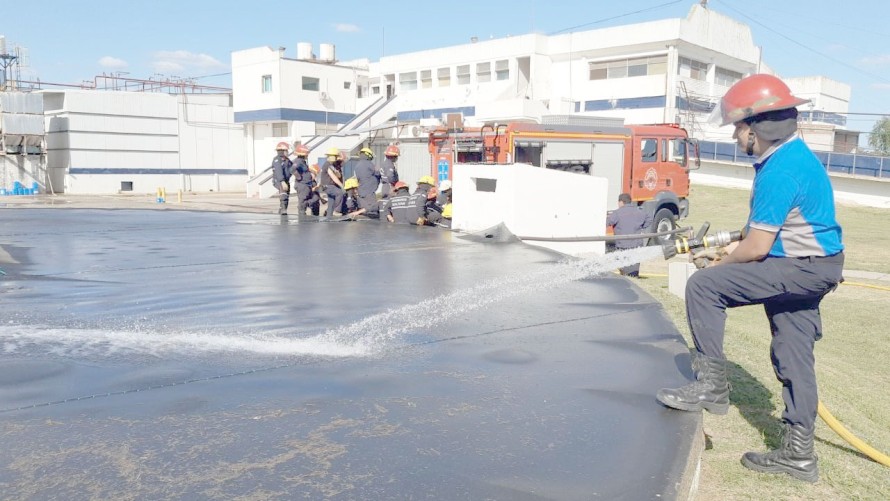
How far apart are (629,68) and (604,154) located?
70.2 ft

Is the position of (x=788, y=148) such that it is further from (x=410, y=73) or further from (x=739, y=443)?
(x=410, y=73)

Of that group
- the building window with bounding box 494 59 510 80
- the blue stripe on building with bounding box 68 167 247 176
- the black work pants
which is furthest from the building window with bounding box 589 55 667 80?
the black work pants

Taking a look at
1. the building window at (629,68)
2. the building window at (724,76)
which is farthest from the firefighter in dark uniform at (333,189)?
the building window at (724,76)

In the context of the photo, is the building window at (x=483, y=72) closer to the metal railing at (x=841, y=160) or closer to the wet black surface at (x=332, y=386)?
the metal railing at (x=841, y=160)

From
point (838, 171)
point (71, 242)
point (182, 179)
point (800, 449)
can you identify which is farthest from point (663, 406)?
point (182, 179)

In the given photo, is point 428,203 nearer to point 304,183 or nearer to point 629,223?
point 304,183

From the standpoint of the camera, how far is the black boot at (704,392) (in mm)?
3166

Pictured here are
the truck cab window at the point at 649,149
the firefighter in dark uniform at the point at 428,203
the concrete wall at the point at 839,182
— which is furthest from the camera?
the concrete wall at the point at 839,182

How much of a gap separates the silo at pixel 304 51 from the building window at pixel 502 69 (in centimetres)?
1204

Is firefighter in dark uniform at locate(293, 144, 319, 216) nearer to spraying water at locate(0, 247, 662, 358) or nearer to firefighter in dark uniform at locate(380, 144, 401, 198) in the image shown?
firefighter in dark uniform at locate(380, 144, 401, 198)

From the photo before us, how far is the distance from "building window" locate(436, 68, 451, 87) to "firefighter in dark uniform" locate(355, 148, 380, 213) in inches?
1180

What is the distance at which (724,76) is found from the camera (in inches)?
1526

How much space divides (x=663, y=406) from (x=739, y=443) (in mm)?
837

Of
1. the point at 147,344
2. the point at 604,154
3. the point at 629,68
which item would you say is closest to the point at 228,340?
the point at 147,344
